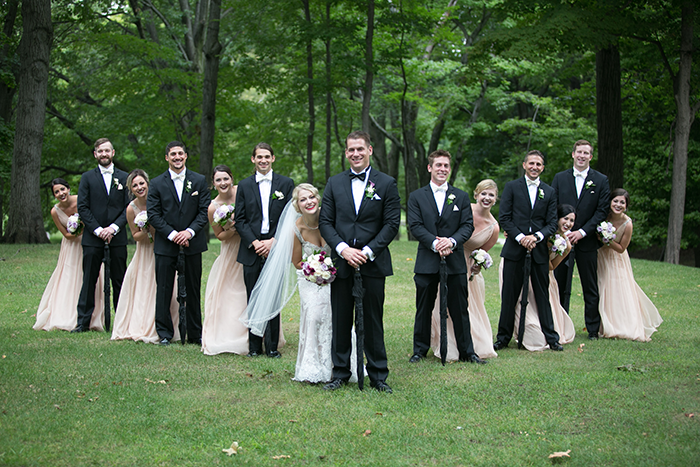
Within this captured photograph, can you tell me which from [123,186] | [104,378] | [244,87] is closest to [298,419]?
[104,378]

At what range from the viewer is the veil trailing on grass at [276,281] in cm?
686

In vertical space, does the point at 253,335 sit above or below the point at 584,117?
below

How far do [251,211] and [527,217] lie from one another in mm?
3374

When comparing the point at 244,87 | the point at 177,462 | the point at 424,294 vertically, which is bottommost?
the point at 177,462

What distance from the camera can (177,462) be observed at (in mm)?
4289

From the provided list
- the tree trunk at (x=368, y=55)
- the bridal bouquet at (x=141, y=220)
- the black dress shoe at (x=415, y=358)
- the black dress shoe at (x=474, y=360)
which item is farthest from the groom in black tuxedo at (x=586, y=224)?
the tree trunk at (x=368, y=55)

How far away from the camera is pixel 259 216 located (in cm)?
764

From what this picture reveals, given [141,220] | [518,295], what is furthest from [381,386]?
[141,220]

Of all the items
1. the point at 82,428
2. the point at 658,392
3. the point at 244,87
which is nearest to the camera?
the point at 82,428

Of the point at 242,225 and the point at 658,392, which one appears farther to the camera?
the point at 242,225

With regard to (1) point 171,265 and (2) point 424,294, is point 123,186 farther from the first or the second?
(2) point 424,294

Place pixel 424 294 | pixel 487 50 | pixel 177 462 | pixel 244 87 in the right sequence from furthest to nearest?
pixel 244 87, pixel 487 50, pixel 424 294, pixel 177 462

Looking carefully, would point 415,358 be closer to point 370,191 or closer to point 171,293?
point 370,191

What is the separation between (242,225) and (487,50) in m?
12.6
